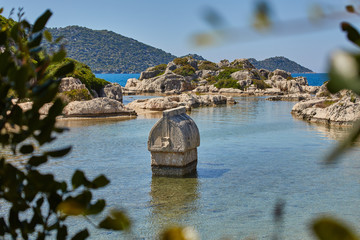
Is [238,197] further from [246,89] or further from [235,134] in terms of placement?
[246,89]

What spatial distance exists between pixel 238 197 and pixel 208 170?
9.21ft

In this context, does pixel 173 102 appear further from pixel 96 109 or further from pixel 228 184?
pixel 228 184

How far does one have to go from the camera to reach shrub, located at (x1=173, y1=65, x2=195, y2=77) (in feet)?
256

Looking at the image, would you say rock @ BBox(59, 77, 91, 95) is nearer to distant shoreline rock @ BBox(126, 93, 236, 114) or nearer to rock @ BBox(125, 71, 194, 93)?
distant shoreline rock @ BBox(126, 93, 236, 114)

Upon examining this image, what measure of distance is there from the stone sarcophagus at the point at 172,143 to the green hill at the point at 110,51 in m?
155

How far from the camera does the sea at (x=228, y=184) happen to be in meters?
8.07

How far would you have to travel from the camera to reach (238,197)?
9805 mm

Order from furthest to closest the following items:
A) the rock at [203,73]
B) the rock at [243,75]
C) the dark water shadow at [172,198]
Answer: the rock at [203,73] < the rock at [243,75] < the dark water shadow at [172,198]

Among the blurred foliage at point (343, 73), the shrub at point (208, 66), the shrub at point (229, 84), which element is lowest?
the blurred foliage at point (343, 73)

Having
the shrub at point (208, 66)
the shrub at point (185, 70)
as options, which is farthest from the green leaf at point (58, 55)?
the shrub at point (208, 66)

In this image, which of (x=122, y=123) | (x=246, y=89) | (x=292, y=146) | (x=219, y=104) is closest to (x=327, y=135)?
(x=292, y=146)

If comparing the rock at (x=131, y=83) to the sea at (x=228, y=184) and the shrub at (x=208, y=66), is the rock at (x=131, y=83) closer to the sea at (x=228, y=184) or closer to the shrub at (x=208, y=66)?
the shrub at (x=208, y=66)

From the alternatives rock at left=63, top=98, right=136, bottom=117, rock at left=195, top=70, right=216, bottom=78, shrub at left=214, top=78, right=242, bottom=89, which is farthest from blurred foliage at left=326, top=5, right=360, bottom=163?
rock at left=195, top=70, right=216, bottom=78

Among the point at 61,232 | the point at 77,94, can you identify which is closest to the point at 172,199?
the point at 61,232
